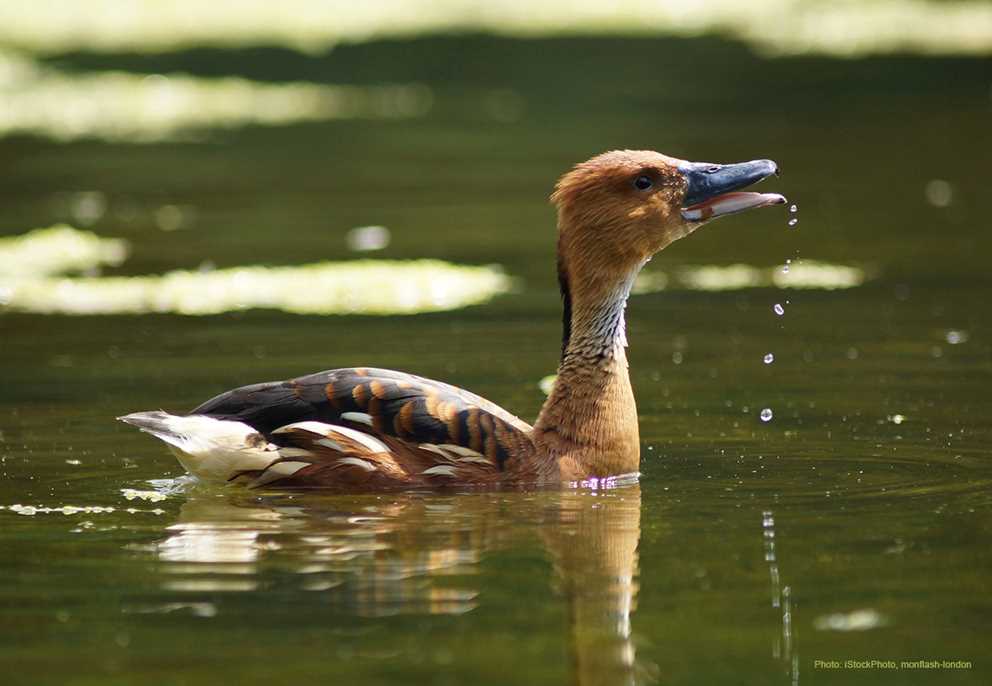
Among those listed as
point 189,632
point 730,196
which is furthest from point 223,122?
point 189,632

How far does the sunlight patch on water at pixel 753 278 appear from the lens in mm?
16047

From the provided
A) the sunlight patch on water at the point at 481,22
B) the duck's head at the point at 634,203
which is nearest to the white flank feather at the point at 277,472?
the duck's head at the point at 634,203

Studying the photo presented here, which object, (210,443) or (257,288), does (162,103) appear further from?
(210,443)

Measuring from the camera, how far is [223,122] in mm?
28906

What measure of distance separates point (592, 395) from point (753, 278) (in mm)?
6511

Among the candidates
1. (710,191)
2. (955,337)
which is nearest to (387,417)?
(710,191)

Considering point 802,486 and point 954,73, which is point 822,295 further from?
point 954,73

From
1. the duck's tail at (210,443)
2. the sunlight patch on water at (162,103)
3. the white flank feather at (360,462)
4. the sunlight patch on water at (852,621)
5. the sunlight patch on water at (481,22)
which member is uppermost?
the sunlight patch on water at (481,22)

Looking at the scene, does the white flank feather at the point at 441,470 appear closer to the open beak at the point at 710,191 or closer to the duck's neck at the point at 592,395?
the duck's neck at the point at 592,395

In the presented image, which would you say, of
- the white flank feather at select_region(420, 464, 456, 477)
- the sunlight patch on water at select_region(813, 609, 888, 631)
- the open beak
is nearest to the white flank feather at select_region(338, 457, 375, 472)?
the white flank feather at select_region(420, 464, 456, 477)

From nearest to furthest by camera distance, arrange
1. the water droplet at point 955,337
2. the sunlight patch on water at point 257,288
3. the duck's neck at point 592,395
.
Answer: the duck's neck at point 592,395 < the water droplet at point 955,337 < the sunlight patch on water at point 257,288

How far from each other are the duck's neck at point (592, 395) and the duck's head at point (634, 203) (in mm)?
140

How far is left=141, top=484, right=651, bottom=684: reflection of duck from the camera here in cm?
771

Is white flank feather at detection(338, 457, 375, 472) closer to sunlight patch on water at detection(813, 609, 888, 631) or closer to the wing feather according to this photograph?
the wing feather
